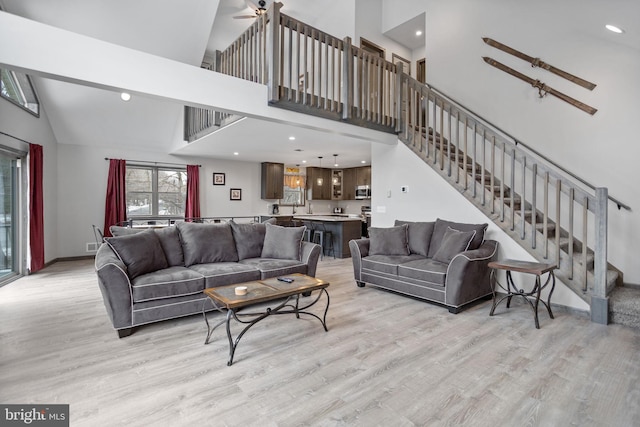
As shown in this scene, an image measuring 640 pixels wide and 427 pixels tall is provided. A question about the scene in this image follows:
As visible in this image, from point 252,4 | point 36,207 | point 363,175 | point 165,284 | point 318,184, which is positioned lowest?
point 165,284

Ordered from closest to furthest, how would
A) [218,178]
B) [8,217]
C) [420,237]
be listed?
[420,237]
[8,217]
[218,178]

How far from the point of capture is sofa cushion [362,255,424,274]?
4.14 metres

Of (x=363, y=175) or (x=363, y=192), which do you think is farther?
(x=363, y=175)

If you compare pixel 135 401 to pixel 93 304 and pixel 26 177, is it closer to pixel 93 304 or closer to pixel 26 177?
pixel 93 304

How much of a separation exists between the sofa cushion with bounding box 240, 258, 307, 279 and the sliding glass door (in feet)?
12.5

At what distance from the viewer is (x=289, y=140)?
6.14m

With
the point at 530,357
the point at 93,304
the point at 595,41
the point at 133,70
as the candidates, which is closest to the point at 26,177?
the point at 93,304

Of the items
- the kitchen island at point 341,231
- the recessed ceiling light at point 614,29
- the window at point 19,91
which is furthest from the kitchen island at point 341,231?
the window at point 19,91

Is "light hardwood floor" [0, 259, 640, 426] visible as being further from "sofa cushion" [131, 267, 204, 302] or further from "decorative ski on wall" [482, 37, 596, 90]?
"decorative ski on wall" [482, 37, 596, 90]

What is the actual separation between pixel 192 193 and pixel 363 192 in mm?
4749

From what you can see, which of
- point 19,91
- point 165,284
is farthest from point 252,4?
point 165,284

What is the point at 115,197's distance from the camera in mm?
6953

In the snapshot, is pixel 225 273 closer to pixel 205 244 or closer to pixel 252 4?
pixel 205 244

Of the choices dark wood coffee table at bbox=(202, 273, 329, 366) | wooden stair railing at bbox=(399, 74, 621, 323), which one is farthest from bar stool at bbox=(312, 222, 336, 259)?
dark wood coffee table at bbox=(202, 273, 329, 366)
